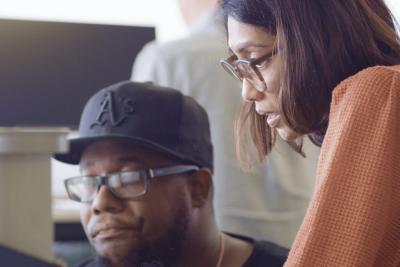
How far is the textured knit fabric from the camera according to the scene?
2.29ft

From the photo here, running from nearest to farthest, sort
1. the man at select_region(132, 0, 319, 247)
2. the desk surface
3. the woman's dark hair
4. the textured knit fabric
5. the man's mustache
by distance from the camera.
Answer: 1. the textured knit fabric
2. the woman's dark hair
3. the man's mustache
4. the man at select_region(132, 0, 319, 247)
5. the desk surface

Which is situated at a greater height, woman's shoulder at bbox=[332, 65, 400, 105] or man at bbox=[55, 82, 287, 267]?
woman's shoulder at bbox=[332, 65, 400, 105]

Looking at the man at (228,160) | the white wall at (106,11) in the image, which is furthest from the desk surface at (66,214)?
the white wall at (106,11)

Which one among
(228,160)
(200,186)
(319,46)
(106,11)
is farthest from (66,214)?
(319,46)

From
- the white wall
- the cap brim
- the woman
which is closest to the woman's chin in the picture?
the woman

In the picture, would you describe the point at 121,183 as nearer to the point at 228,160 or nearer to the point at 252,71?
the point at 228,160

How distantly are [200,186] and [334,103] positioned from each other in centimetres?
56

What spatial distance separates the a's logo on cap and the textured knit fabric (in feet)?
1.84

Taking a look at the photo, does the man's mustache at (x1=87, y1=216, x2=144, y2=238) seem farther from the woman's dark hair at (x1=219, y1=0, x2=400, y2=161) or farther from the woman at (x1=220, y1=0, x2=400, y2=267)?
the woman's dark hair at (x1=219, y1=0, x2=400, y2=161)

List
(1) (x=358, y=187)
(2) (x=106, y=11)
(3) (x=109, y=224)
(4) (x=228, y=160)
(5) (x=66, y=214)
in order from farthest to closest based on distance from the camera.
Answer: (2) (x=106, y=11), (5) (x=66, y=214), (4) (x=228, y=160), (3) (x=109, y=224), (1) (x=358, y=187)

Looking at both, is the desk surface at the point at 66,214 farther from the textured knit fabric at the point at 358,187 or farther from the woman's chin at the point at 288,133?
the textured knit fabric at the point at 358,187

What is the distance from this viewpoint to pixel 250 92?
3.04ft

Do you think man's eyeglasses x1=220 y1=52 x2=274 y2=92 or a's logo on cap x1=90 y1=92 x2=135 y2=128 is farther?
a's logo on cap x1=90 y1=92 x2=135 y2=128

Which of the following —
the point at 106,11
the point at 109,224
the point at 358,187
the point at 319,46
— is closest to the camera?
the point at 358,187
